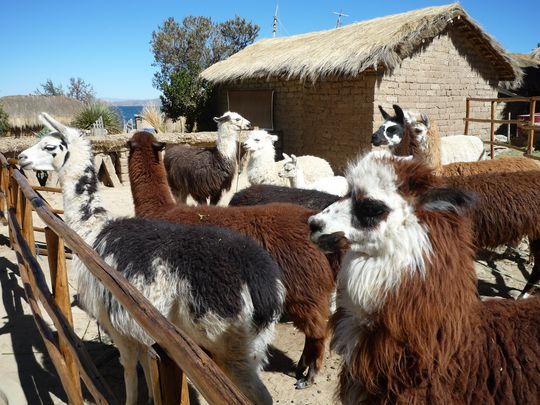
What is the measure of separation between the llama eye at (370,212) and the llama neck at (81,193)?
1.84 metres

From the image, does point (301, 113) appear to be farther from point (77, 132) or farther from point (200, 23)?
point (200, 23)

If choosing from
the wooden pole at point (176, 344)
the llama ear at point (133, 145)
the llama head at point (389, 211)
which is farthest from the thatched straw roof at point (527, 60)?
the wooden pole at point (176, 344)

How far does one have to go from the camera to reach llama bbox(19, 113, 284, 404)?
6.70 ft

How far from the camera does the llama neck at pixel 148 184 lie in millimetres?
3357

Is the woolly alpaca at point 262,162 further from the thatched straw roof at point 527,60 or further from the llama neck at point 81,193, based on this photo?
the thatched straw roof at point 527,60

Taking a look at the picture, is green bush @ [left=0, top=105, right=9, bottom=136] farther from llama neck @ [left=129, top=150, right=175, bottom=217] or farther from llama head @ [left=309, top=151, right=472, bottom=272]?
llama head @ [left=309, top=151, right=472, bottom=272]

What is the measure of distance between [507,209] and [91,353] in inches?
155

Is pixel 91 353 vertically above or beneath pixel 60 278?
beneath

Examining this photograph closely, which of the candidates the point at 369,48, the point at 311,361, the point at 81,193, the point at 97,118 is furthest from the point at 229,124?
the point at 97,118

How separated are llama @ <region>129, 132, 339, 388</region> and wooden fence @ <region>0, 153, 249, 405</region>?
3.13 ft

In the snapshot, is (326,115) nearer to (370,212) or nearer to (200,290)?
(200,290)

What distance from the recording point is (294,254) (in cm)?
270

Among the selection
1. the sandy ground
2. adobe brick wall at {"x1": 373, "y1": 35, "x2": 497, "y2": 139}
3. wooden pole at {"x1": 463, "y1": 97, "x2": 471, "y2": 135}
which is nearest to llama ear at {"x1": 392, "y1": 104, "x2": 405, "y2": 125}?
the sandy ground

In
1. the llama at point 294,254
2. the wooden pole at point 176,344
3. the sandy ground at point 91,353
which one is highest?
the wooden pole at point 176,344
